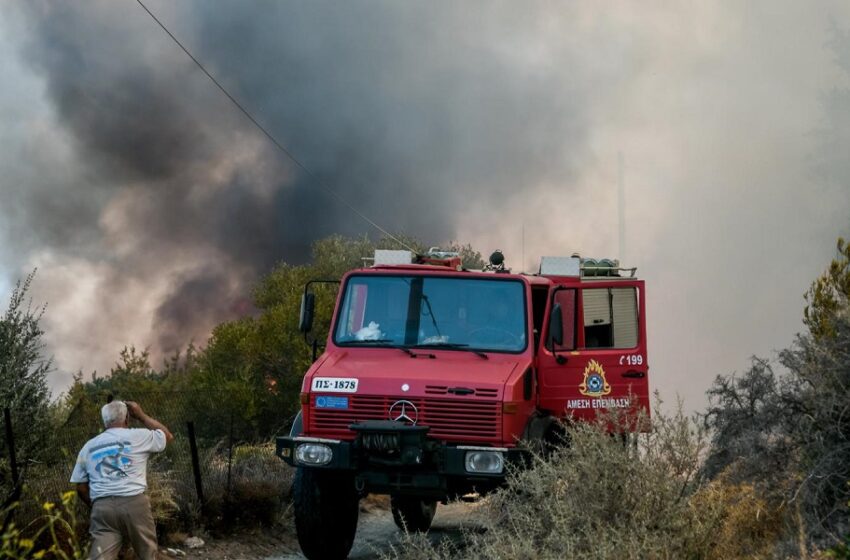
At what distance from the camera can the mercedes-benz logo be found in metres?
11.2

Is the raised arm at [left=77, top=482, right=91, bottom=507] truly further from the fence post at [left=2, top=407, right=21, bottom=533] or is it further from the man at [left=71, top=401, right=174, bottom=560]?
the fence post at [left=2, top=407, right=21, bottom=533]

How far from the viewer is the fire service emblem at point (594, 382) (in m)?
12.5

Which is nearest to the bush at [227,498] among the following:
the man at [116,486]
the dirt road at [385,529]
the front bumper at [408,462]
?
the dirt road at [385,529]

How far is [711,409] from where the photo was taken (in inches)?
460

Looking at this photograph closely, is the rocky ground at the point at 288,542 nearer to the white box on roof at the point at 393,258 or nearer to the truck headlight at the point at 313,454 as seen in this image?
the truck headlight at the point at 313,454

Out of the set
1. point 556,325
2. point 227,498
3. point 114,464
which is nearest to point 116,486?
point 114,464

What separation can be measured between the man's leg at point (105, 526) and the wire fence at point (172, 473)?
139 centimetres

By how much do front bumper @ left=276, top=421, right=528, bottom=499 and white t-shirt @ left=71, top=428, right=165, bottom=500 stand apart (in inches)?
90.5

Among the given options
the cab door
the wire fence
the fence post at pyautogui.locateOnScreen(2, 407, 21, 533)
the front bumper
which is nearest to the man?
the wire fence

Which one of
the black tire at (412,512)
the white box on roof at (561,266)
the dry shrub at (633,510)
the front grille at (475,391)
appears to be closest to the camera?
the dry shrub at (633,510)

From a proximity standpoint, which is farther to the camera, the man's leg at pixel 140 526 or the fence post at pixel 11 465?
the fence post at pixel 11 465

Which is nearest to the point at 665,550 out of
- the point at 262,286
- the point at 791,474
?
the point at 791,474

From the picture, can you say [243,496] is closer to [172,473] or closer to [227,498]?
[227,498]

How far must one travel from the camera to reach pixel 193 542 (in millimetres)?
13141
